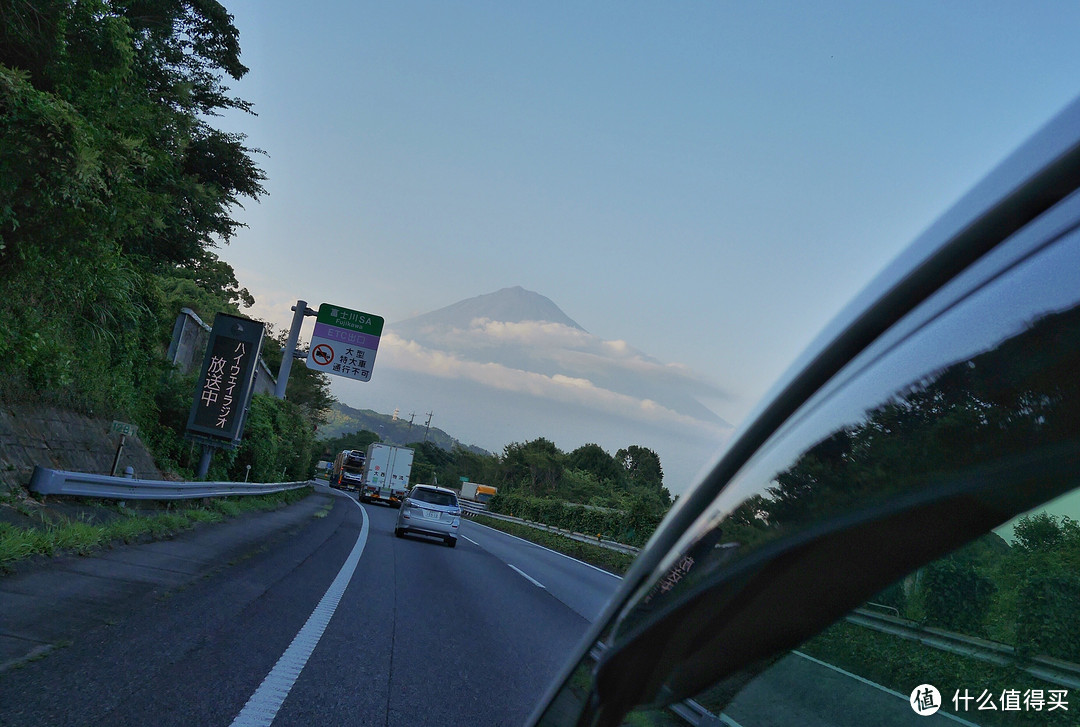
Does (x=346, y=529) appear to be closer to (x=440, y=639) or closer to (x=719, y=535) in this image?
(x=440, y=639)

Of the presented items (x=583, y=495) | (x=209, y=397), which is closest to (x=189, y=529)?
(x=209, y=397)

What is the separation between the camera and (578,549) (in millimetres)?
25281

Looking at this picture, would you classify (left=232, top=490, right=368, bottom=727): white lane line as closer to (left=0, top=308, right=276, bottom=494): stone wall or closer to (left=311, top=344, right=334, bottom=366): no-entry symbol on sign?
(left=0, top=308, right=276, bottom=494): stone wall

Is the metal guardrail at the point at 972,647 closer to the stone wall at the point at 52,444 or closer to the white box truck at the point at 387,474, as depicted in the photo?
the stone wall at the point at 52,444

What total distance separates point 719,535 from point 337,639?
20.0ft

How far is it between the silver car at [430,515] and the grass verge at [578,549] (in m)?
4.30

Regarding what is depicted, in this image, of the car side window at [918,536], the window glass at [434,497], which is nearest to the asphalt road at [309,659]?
the car side window at [918,536]

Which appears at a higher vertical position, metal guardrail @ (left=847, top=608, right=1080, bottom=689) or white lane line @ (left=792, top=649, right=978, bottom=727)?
metal guardrail @ (left=847, top=608, right=1080, bottom=689)

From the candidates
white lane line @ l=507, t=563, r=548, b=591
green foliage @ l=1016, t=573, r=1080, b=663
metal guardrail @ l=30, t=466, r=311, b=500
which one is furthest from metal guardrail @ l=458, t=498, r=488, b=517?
green foliage @ l=1016, t=573, r=1080, b=663

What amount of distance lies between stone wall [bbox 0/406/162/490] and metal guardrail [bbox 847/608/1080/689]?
33.2 ft

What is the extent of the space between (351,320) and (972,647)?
2756 cm

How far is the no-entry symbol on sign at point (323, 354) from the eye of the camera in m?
27.5

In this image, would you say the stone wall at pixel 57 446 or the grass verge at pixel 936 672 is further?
the stone wall at pixel 57 446

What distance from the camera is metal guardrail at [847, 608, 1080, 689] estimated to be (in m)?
0.87
